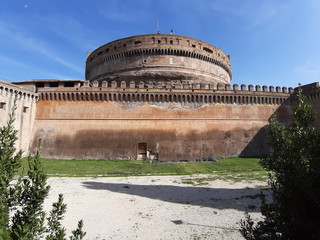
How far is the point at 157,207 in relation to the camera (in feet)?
27.5

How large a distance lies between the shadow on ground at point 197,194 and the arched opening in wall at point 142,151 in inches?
360

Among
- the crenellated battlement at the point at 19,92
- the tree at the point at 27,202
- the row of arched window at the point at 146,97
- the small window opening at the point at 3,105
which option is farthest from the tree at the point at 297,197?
the small window opening at the point at 3,105

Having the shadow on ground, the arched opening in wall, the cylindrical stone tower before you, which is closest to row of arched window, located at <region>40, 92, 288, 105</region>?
the arched opening in wall

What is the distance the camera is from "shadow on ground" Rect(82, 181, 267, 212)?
867 centimetres

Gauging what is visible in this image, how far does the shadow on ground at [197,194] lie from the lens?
28.4ft

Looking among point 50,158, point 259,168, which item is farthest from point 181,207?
point 50,158

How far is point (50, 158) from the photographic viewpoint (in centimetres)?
2109

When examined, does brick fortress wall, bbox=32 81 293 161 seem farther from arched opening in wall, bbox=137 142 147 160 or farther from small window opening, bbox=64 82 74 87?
small window opening, bbox=64 82 74 87

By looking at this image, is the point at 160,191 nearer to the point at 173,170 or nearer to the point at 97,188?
the point at 97,188

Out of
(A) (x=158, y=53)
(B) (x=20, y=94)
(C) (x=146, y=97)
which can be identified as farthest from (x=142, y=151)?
(A) (x=158, y=53)

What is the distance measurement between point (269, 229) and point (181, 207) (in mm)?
4897

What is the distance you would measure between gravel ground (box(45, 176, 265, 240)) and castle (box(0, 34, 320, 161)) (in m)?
9.05

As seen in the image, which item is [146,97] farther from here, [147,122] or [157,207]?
[157,207]

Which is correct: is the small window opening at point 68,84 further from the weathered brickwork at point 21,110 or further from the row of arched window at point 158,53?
the row of arched window at point 158,53
